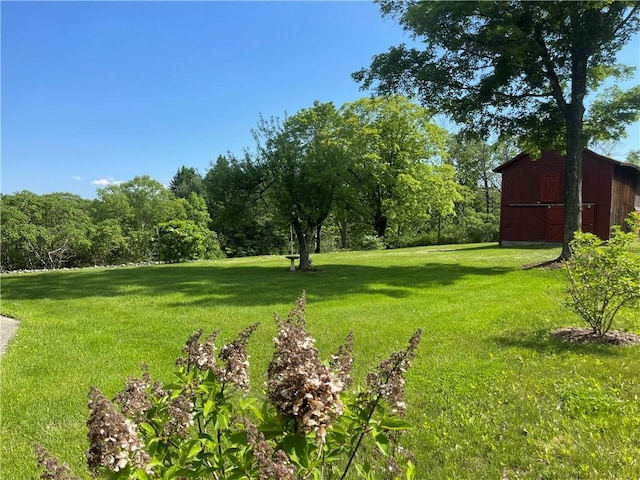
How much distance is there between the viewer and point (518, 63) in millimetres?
12680

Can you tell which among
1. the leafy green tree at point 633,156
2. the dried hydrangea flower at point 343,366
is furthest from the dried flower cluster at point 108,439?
the leafy green tree at point 633,156

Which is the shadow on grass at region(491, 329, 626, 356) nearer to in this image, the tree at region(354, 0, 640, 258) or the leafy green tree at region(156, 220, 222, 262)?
the tree at region(354, 0, 640, 258)

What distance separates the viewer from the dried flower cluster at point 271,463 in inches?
51.8

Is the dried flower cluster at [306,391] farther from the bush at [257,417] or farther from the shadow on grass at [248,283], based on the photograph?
the shadow on grass at [248,283]

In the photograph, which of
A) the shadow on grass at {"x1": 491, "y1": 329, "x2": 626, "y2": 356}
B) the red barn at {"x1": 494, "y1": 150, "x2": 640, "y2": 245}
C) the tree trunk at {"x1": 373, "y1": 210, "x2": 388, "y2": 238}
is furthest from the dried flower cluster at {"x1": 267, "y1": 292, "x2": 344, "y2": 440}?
the tree trunk at {"x1": 373, "y1": 210, "x2": 388, "y2": 238}

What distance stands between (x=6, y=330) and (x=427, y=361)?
6.84 m

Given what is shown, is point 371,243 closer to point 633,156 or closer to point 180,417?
point 180,417

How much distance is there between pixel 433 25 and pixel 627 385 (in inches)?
480

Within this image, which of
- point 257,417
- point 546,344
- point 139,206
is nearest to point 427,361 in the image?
point 546,344

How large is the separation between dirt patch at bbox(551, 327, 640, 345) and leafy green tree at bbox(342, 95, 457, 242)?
24.1 m

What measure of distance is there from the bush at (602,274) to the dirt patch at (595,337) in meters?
0.10

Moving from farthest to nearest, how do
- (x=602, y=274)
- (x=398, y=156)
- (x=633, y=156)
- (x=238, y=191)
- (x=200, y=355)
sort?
(x=633, y=156) → (x=398, y=156) → (x=238, y=191) → (x=602, y=274) → (x=200, y=355)

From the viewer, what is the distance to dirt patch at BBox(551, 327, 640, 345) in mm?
5617

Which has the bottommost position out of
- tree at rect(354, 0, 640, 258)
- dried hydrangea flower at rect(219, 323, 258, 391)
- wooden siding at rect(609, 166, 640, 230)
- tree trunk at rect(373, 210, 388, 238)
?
dried hydrangea flower at rect(219, 323, 258, 391)
